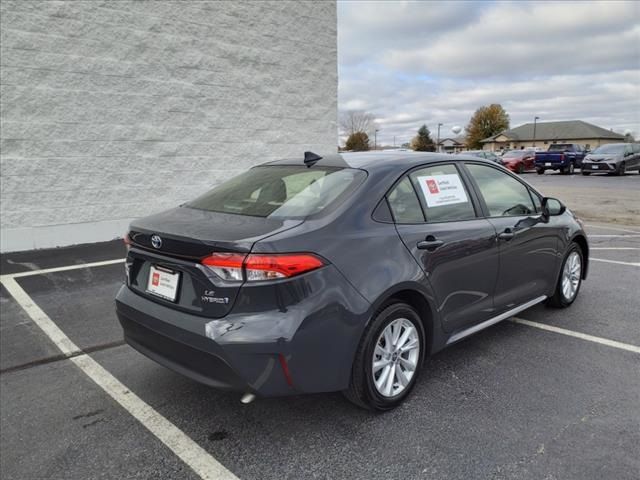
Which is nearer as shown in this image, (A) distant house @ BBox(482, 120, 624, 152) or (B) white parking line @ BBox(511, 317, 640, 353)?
(B) white parking line @ BBox(511, 317, 640, 353)

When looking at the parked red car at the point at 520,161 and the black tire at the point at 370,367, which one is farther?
the parked red car at the point at 520,161

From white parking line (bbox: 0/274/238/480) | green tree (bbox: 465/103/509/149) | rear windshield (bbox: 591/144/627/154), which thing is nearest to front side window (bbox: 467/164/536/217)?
white parking line (bbox: 0/274/238/480)

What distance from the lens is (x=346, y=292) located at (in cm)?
256

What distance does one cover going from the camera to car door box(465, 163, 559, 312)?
12.1ft

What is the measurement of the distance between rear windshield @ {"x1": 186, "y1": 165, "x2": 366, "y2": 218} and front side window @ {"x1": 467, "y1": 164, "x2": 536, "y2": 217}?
1224 mm

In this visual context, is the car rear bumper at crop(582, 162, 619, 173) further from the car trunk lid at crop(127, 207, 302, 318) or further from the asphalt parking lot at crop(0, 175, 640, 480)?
the car trunk lid at crop(127, 207, 302, 318)

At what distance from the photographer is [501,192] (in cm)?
394

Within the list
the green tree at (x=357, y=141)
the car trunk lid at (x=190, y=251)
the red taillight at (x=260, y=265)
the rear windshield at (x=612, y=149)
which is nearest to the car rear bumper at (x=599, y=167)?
the rear windshield at (x=612, y=149)

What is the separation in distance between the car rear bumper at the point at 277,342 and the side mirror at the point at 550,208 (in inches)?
97.4

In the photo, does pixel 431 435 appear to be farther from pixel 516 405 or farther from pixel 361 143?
pixel 361 143

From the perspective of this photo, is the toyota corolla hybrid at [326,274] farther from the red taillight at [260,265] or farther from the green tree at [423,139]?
the green tree at [423,139]

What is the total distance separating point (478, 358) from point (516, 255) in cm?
88

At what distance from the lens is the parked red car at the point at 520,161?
29.3 m

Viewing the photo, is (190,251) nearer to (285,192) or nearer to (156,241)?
(156,241)
